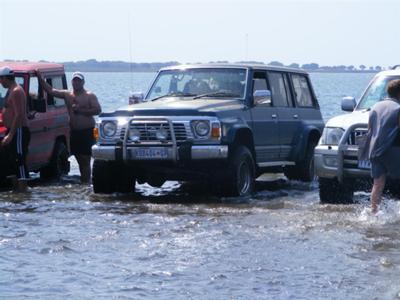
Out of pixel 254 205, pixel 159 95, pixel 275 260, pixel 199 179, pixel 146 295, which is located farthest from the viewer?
pixel 159 95

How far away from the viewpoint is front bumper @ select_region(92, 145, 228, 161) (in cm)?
1220

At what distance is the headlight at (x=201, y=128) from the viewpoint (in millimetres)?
12305

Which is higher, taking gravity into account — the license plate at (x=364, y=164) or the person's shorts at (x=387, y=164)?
the person's shorts at (x=387, y=164)

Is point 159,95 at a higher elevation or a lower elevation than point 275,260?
higher

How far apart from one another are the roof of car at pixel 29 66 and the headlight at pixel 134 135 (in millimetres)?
2729

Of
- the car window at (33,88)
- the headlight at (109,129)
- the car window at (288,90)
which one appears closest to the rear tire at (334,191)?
the headlight at (109,129)

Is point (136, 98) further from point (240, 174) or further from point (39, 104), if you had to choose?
point (240, 174)

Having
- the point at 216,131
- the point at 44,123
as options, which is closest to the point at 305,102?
the point at 216,131

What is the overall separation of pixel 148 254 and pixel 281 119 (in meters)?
5.83

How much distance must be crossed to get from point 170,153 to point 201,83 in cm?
171

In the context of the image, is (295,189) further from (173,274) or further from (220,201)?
(173,274)

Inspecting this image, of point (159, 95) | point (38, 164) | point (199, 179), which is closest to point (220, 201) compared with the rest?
point (199, 179)

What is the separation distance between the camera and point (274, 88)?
14.5m

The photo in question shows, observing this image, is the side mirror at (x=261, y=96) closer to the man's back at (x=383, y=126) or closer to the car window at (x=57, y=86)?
the man's back at (x=383, y=126)
